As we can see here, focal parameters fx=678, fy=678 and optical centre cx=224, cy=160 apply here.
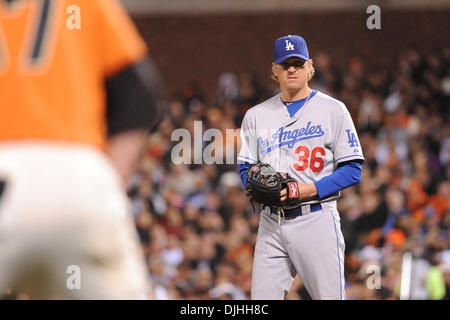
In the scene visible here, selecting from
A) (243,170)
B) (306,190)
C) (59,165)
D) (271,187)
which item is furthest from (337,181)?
(59,165)

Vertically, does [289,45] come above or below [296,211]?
above

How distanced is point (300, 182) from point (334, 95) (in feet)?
15.6

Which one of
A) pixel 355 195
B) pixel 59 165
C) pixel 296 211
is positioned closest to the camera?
pixel 59 165

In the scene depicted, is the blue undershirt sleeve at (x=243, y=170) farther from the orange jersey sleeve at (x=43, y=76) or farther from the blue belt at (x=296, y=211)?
the orange jersey sleeve at (x=43, y=76)

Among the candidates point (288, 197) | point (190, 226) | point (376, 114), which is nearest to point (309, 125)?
point (288, 197)

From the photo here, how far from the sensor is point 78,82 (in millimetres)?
1455

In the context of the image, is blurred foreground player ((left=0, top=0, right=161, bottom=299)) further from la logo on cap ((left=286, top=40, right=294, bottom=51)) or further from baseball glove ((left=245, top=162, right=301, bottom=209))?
la logo on cap ((left=286, top=40, right=294, bottom=51))

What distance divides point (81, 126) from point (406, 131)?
6.62m

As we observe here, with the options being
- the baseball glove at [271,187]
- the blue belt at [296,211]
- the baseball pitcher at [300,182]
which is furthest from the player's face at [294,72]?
the blue belt at [296,211]

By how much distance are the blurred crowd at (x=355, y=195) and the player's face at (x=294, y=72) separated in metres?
1.93

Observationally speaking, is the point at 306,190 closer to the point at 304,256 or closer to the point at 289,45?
the point at 304,256

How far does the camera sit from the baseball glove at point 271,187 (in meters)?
2.73

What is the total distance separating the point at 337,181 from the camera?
2.75m

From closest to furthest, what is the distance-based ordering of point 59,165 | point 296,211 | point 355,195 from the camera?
1. point 59,165
2. point 296,211
3. point 355,195
